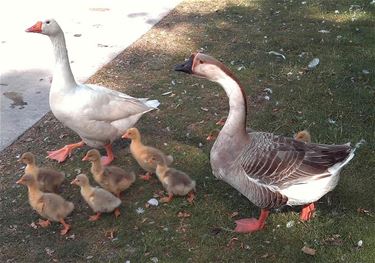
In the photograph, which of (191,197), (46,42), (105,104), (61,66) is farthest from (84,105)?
(46,42)

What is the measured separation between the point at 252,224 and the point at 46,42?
15.5 feet

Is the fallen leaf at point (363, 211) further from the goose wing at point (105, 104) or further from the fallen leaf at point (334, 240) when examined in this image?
the goose wing at point (105, 104)

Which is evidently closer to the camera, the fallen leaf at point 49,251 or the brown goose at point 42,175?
the fallen leaf at point 49,251

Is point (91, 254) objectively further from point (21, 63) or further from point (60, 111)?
point (21, 63)

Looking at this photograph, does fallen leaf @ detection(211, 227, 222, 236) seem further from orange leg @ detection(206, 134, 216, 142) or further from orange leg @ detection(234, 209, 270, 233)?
orange leg @ detection(206, 134, 216, 142)

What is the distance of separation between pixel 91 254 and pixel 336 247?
5.97ft

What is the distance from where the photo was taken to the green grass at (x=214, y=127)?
392cm

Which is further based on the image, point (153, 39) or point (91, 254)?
point (153, 39)

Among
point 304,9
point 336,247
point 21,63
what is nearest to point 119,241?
point 336,247

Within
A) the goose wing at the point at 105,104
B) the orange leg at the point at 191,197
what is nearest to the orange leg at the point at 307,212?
the orange leg at the point at 191,197

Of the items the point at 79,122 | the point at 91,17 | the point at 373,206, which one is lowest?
the point at 91,17

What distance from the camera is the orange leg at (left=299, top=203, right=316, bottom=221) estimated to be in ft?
13.4

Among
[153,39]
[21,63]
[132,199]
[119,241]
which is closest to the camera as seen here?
[119,241]

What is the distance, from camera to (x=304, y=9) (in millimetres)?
8461
